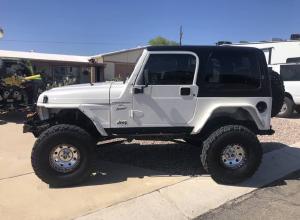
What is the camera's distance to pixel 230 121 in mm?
6250

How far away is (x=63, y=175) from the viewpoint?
5.57m

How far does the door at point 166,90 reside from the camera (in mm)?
5797

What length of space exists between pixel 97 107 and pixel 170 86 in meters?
1.11

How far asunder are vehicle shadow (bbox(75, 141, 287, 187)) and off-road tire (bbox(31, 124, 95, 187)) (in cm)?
23

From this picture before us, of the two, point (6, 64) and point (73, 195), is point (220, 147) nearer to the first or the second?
point (73, 195)

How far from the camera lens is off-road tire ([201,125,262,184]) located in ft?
19.1

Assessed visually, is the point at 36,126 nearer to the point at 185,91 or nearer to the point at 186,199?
the point at 185,91

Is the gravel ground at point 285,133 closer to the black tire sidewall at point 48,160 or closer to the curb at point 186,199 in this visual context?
the curb at point 186,199

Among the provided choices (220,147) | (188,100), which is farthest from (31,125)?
(220,147)

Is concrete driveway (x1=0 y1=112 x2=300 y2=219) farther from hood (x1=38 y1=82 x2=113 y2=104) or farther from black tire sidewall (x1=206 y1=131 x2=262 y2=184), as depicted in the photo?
hood (x1=38 y1=82 x2=113 y2=104)

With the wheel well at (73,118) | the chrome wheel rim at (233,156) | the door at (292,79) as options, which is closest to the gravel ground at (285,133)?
the door at (292,79)

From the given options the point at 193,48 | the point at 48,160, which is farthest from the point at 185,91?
the point at 48,160

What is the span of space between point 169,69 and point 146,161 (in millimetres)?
1886

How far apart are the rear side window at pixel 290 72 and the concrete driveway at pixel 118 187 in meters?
6.71
